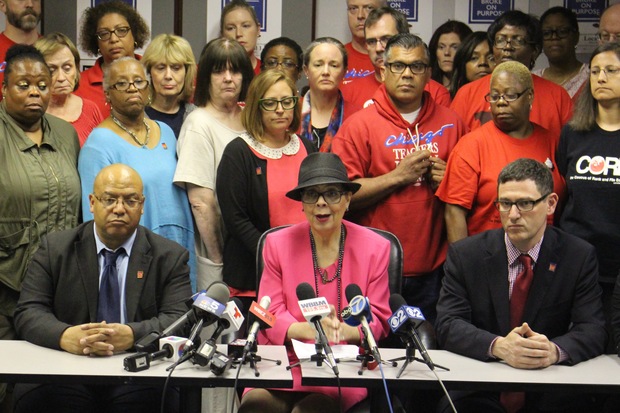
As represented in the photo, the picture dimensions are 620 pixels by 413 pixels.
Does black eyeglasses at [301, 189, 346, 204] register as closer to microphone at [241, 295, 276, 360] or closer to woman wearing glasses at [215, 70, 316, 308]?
woman wearing glasses at [215, 70, 316, 308]

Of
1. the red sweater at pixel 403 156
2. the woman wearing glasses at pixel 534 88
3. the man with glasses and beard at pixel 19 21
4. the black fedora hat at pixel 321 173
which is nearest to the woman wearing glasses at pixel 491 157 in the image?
the red sweater at pixel 403 156

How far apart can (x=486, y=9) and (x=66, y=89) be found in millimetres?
3356

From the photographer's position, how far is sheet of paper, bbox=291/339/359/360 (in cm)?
366

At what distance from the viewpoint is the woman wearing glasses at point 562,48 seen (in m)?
5.97

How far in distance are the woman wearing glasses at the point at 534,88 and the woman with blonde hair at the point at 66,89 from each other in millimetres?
2171

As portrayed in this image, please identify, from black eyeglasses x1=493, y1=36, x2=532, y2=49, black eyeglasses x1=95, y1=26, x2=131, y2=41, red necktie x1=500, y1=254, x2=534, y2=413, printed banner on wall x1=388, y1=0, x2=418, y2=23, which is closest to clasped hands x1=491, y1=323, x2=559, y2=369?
red necktie x1=500, y1=254, x2=534, y2=413

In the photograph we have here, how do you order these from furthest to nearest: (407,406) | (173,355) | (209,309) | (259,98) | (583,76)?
(583,76)
(259,98)
(407,406)
(173,355)
(209,309)

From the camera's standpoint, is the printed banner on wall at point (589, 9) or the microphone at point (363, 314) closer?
the microphone at point (363, 314)

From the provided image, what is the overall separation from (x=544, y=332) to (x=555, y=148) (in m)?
1.21

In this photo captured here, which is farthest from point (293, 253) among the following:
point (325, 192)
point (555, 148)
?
point (555, 148)

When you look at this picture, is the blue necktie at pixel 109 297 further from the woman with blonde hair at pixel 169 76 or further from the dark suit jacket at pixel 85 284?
the woman with blonde hair at pixel 169 76

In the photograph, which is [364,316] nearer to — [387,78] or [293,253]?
[293,253]

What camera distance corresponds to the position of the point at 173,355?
3570mm

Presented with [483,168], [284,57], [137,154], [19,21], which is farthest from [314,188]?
[19,21]
